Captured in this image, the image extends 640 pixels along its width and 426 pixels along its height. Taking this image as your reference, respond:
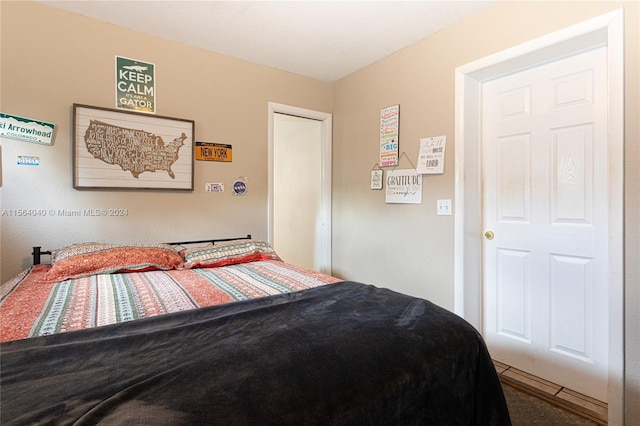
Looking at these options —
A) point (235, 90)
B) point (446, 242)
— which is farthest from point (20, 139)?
point (446, 242)

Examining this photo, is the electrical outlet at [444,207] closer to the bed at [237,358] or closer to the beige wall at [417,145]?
the beige wall at [417,145]

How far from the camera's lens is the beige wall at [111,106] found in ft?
6.52

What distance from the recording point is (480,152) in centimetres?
232

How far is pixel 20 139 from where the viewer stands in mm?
1973

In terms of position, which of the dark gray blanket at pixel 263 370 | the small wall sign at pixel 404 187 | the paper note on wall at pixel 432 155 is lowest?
the dark gray blanket at pixel 263 370

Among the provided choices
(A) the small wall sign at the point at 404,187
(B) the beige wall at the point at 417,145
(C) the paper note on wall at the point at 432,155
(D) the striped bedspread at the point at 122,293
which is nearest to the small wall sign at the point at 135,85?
(D) the striped bedspread at the point at 122,293

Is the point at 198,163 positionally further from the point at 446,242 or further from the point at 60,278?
the point at 446,242

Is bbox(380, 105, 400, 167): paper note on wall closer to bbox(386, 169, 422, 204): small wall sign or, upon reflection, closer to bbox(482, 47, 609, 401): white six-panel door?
bbox(386, 169, 422, 204): small wall sign

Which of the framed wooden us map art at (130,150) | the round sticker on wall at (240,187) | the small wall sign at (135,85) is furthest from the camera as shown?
the round sticker on wall at (240,187)

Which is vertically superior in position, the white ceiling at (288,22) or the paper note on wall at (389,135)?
the white ceiling at (288,22)

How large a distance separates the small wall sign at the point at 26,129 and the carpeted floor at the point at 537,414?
128 inches

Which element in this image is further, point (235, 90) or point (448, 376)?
point (235, 90)

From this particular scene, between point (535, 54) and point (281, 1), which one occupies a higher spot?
point (281, 1)

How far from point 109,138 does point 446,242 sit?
2574 millimetres
